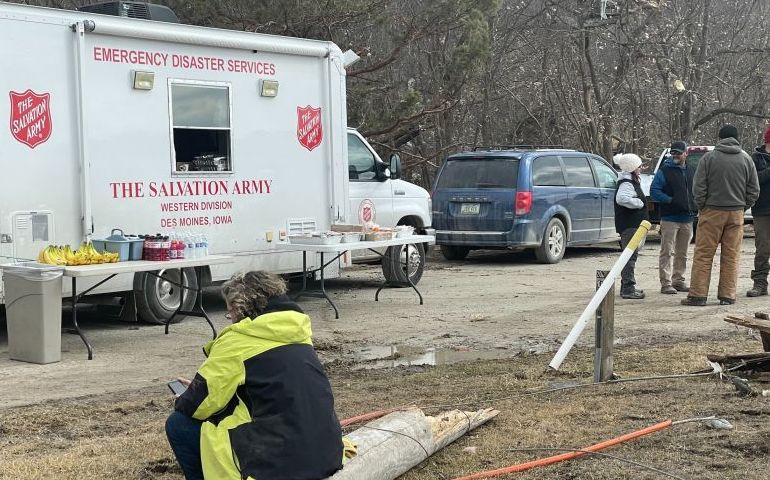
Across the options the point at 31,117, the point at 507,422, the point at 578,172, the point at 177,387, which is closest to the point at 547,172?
the point at 578,172

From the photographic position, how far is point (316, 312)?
1172 centimetres

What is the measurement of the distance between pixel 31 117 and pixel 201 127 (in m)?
1.89

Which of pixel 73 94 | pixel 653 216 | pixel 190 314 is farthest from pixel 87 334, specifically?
pixel 653 216

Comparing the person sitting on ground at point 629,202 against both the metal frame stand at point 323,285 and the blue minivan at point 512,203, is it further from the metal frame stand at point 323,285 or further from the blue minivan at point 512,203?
the blue minivan at point 512,203

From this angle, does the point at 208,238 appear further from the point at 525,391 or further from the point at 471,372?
the point at 525,391

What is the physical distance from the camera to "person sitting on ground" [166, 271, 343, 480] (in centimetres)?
434

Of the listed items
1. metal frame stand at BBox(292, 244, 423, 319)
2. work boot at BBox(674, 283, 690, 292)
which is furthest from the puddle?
work boot at BBox(674, 283, 690, 292)

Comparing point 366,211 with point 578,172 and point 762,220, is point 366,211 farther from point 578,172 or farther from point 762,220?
point 578,172

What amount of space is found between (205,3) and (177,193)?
6721 millimetres

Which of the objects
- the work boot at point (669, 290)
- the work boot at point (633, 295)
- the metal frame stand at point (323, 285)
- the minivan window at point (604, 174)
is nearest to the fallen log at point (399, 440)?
the metal frame stand at point (323, 285)

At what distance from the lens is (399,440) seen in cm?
543

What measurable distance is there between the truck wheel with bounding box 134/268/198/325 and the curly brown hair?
20.1ft

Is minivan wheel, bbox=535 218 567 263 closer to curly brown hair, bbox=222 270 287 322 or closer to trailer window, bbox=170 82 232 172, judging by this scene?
trailer window, bbox=170 82 232 172

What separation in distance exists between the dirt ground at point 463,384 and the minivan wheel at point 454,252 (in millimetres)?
3588
